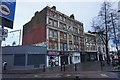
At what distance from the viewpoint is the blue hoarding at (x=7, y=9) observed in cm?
416

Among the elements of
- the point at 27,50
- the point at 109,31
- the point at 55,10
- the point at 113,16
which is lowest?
the point at 27,50

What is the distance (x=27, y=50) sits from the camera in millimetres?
28141

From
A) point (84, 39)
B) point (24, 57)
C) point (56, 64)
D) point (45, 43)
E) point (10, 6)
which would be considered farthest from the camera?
point (84, 39)

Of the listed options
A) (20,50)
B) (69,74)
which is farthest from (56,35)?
(69,74)

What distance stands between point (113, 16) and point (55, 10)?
15045 mm

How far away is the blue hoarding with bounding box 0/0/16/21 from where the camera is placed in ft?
13.7

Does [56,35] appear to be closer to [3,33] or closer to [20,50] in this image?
[20,50]

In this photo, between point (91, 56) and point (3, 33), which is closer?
point (3, 33)

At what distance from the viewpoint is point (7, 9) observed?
4340mm

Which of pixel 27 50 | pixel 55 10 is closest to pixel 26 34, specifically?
pixel 55 10

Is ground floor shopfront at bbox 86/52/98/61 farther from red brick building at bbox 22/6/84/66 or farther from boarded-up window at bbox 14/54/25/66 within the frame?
boarded-up window at bbox 14/54/25/66

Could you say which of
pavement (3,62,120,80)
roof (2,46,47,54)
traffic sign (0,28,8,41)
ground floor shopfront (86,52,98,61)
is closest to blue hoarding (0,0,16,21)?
traffic sign (0,28,8,41)

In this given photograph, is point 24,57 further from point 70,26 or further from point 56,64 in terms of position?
point 70,26

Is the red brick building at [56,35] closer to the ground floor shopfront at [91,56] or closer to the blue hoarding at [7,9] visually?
the ground floor shopfront at [91,56]
